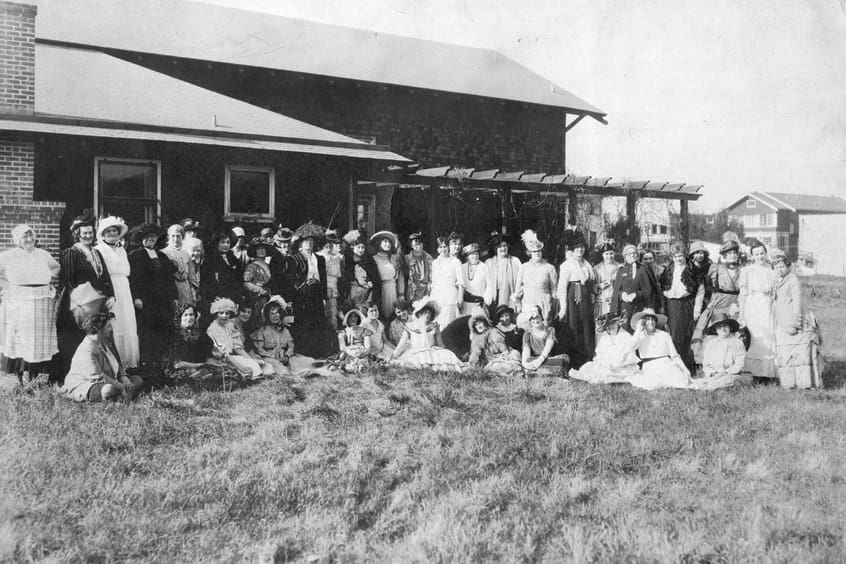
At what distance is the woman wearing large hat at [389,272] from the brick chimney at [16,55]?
502 centimetres

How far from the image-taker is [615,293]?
9.51 metres

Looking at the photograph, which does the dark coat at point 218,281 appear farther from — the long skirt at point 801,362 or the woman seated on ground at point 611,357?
the long skirt at point 801,362

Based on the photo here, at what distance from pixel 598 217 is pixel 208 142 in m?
12.2

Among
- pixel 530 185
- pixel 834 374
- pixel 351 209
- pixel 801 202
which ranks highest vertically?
pixel 801 202

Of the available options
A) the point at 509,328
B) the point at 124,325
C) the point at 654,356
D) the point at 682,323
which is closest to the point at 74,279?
the point at 124,325

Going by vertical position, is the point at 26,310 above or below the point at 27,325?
above

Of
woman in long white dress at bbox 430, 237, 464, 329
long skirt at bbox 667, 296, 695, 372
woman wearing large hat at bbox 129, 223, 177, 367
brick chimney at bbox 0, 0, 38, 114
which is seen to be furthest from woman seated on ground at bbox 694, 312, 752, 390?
brick chimney at bbox 0, 0, 38, 114

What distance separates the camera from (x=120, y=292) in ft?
25.0

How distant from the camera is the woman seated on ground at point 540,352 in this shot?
28.4ft

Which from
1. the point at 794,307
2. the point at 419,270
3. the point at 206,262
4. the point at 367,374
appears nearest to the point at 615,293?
the point at 794,307

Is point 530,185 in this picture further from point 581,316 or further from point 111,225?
point 111,225

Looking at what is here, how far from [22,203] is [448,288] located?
5.43m

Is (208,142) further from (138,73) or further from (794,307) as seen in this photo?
(794,307)

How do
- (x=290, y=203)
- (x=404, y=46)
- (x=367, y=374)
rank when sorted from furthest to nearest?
(x=404, y=46)
(x=290, y=203)
(x=367, y=374)
